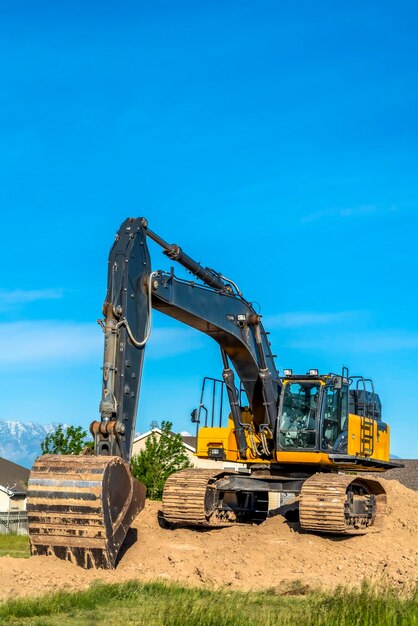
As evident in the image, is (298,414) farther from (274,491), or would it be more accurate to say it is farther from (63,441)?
(63,441)

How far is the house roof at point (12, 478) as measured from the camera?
5178 cm

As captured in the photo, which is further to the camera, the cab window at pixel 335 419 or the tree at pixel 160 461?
the tree at pixel 160 461

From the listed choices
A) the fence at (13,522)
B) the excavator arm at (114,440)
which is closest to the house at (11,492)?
the fence at (13,522)

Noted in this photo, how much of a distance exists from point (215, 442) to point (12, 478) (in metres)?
35.6

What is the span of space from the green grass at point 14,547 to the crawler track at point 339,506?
585 centimetres

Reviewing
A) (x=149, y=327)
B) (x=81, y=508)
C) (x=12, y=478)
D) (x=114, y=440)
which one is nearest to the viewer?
(x=81, y=508)

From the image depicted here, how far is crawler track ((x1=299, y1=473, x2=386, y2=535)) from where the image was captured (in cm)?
1823

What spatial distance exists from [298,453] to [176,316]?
14.6ft

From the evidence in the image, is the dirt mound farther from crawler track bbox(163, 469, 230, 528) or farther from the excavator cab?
the excavator cab

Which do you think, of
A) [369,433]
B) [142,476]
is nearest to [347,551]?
[369,433]

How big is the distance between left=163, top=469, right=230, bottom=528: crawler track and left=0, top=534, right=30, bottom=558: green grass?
10.2ft

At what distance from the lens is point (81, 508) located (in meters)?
13.8

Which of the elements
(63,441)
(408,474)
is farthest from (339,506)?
(408,474)

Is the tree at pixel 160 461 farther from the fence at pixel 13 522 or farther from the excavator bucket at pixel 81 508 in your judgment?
the excavator bucket at pixel 81 508
